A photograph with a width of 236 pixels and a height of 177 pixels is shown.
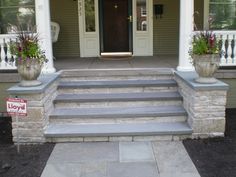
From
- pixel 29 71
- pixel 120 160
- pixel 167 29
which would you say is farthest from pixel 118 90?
pixel 167 29

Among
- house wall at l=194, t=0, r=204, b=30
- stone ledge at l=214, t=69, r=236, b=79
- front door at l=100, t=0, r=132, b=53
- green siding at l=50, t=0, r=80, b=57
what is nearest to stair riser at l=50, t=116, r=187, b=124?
stone ledge at l=214, t=69, r=236, b=79

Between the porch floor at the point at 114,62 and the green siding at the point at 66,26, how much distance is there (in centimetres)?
34

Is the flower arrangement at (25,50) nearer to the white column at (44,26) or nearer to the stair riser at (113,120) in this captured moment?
the stair riser at (113,120)

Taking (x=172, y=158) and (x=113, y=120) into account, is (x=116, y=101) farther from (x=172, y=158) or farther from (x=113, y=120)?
(x=172, y=158)

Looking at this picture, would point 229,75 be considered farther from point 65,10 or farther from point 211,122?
point 65,10

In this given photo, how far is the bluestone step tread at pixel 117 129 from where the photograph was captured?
4809 mm

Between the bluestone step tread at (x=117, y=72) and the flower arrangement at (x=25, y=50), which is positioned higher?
the flower arrangement at (x=25, y=50)

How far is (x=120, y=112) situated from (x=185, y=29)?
1.85 meters

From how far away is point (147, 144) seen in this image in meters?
4.74

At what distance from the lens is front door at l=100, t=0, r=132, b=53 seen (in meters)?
8.63

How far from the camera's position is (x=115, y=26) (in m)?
8.77

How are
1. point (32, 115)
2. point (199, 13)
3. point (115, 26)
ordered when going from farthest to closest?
point (115, 26) → point (199, 13) → point (32, 115)

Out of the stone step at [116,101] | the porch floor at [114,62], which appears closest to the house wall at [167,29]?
the porch floor at [114,62]

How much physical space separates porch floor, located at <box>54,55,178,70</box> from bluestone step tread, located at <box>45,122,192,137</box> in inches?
74.3
